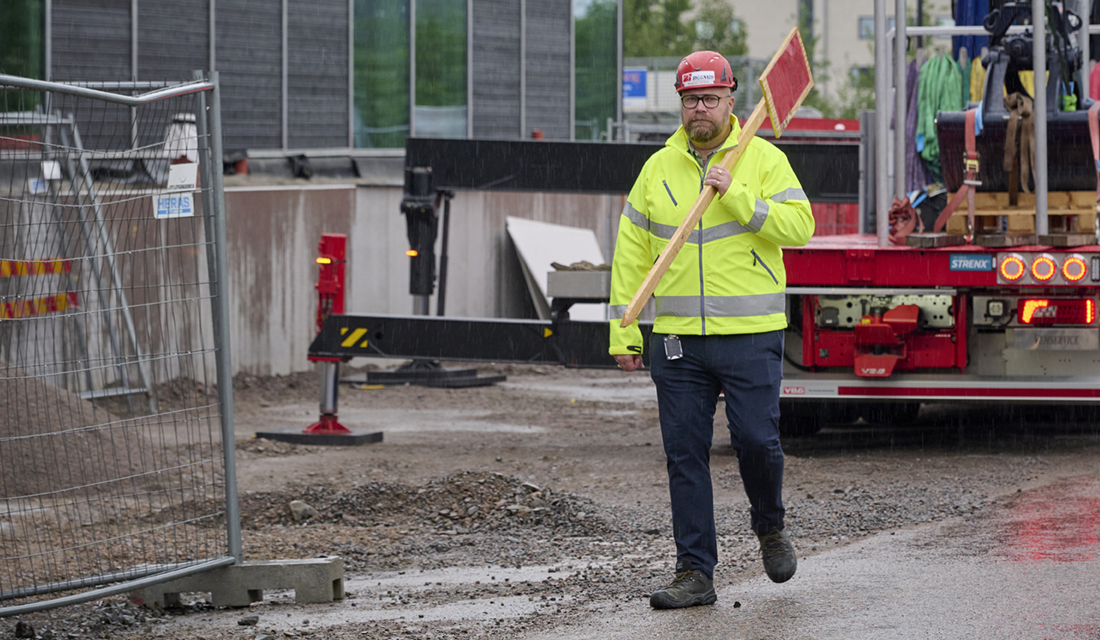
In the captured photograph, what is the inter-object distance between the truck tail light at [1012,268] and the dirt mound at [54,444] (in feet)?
16.3

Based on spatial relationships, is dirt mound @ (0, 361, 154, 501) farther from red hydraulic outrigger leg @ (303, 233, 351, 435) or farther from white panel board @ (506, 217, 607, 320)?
white panel board @ (506, 217, 607, 320)

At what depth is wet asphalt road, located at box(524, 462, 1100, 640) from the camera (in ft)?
15.5

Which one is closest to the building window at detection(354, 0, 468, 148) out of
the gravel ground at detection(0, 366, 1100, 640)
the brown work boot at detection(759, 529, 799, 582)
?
the gravel ground at detection(0, 366, 1100, 640)

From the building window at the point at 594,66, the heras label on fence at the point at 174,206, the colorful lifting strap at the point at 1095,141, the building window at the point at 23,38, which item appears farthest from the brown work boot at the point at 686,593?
the building window at the point at 594,66

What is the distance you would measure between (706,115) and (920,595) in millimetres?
1844

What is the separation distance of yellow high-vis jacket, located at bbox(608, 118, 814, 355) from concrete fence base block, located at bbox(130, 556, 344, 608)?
4.96 ft

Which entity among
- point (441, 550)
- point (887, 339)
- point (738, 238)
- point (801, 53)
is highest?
point (801, 53)

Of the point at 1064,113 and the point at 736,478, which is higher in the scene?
the point at 1064,113

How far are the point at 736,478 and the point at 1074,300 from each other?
89.5 inches

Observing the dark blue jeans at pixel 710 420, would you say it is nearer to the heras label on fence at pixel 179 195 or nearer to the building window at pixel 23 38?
the heras label on fence at pixel 179 195

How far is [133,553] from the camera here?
6.43m

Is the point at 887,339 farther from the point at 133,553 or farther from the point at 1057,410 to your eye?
the point at 133,553

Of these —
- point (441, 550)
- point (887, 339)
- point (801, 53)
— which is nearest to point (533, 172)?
point (887, 339)

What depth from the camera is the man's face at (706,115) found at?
5.21 meters
